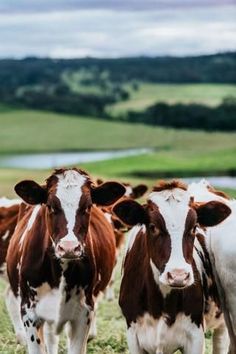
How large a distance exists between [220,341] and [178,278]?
2.71m

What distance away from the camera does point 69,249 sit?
8547mm

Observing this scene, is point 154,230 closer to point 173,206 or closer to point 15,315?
point 173,206

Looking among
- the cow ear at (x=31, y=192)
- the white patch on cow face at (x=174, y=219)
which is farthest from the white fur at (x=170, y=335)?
the cow ear at (x=31, y=192)

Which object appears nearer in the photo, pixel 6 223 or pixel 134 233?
pixel 134 233

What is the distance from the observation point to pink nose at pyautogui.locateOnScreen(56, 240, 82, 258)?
8539 millimetres

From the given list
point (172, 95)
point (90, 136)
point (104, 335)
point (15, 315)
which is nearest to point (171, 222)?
point (104, 335)

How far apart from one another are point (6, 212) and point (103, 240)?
3412 mm

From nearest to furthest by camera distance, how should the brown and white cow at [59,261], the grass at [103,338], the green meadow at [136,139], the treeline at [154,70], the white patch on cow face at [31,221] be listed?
the brown and white cow at [59,261] < the white patch on cow face at [31,221] < the grass at [103,338] < the green meadow at [136,139] < the treeline at [154,70]

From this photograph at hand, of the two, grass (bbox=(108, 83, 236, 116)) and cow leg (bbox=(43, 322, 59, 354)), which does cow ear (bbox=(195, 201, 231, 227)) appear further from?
grass (bbox=(108, 83, 236, 116))

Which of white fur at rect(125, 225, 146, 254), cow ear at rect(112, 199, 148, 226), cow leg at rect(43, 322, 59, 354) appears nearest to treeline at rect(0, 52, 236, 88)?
cow leg at rect(43, 322, 59, 354)

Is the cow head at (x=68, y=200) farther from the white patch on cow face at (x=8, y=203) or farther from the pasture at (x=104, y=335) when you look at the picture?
the white patch on cow face at (x=8, y=203)

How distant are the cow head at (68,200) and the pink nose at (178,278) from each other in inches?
44.7

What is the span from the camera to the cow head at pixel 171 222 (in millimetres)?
7902

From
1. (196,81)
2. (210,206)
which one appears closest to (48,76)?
(196,81)
